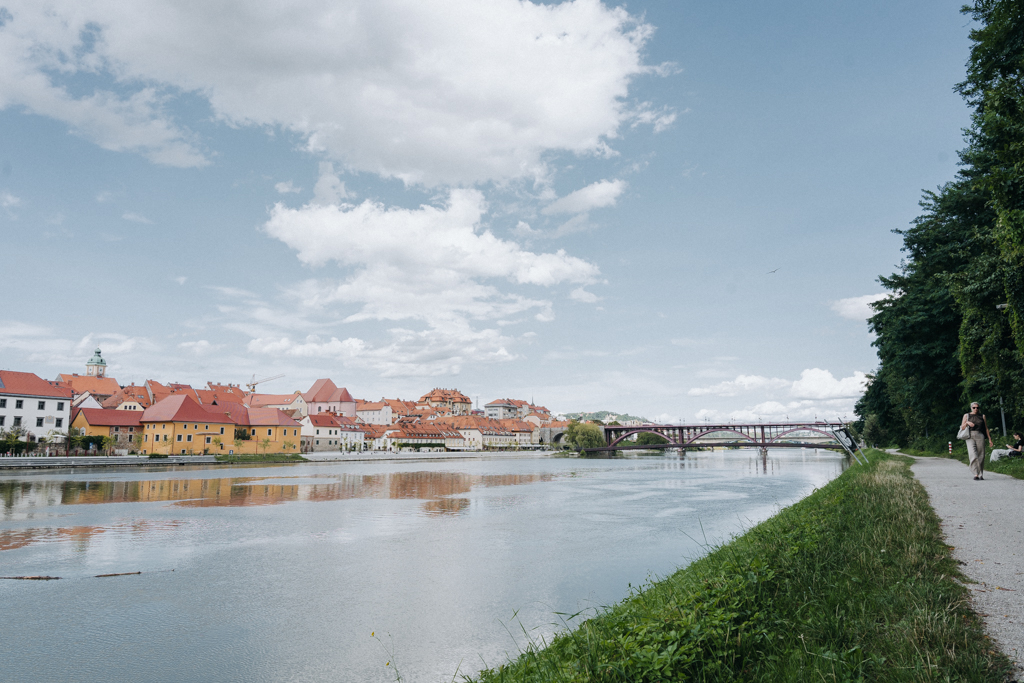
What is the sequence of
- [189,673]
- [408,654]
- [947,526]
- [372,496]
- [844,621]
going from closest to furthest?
[844,621]
[189,673]
[408,654]
[947,526]
[372,496]

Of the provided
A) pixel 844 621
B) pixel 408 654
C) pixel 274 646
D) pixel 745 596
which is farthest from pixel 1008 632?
pixel 274 646

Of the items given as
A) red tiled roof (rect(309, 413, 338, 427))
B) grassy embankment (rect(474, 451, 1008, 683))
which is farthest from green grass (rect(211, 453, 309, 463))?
grassy embankment (rect(474, 451, 1008, 683))

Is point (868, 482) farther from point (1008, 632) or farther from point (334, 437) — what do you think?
point (334, 437)

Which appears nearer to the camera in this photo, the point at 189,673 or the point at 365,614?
the point at 189,673

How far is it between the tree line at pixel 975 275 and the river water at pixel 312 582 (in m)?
7.56

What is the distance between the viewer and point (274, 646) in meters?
6.57

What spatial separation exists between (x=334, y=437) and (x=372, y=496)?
85388mm

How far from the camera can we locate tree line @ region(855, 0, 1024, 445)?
1121 centimetres

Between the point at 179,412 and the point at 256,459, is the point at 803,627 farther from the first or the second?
the point at 179,412

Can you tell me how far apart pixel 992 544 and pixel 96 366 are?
549 ft

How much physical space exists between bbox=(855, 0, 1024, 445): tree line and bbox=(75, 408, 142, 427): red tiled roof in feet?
252

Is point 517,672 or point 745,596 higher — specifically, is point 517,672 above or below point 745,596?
below

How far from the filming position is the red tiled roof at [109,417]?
6831 cm

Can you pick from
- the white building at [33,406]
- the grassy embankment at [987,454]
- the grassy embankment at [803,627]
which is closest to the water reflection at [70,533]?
the grassy embankment at [803,627]
